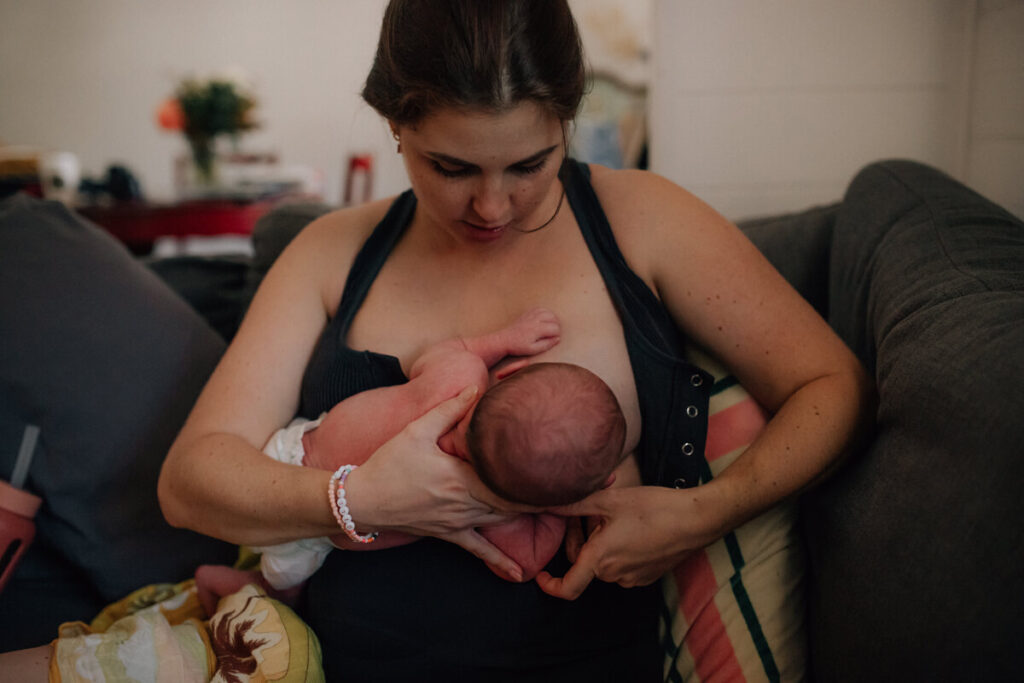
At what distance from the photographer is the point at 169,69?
6.12 meters

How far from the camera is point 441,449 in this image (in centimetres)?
114

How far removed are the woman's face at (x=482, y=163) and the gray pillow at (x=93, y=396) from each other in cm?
84

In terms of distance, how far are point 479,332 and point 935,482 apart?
27.6 inches

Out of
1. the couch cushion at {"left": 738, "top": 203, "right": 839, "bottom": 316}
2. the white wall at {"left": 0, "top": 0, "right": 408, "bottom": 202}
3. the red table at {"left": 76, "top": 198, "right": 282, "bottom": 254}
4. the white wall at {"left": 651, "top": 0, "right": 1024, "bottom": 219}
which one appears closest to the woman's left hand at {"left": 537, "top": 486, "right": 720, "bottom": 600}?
the couch cushion at {"left": 738, "top": 203, "right": 839, "bottom": 316}

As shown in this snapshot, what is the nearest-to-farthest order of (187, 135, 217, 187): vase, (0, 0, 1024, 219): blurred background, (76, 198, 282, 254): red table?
(0, 0, 1024, 219): blurred background, (76, 198, 282, 254): red table, (187, 135, 217, 187): vase

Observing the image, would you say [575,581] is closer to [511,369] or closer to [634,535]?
[634,535]

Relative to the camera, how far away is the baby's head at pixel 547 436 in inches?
39.3

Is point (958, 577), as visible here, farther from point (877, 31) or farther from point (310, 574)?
point (877, 31)

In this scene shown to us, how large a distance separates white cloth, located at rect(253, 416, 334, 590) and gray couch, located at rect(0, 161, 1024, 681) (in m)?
0.39

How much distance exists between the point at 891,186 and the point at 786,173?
2.68ft

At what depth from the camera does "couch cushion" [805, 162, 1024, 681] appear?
73 cm

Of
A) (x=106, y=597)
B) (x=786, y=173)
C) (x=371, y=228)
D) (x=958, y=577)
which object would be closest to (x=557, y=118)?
(x=371, y=228)

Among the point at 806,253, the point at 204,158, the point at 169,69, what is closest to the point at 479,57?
the point at 806,253

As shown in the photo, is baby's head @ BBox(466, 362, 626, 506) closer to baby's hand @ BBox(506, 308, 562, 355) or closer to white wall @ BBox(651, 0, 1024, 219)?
baby's hand @ BBox(506, 308, 562, 355)
